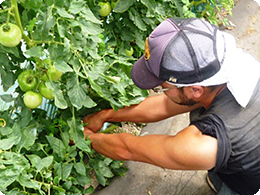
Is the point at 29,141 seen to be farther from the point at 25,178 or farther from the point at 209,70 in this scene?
the point at 209,70

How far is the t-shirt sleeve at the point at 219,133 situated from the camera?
1.39 meters

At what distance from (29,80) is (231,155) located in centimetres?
93

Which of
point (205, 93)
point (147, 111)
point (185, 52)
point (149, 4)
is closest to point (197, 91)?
point (205, 93)

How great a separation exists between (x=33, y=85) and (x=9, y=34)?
28cm

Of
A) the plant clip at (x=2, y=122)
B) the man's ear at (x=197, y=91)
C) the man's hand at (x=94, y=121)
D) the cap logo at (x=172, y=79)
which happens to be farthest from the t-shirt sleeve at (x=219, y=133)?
the plant clip at (x=2, y=122)

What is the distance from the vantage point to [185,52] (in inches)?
53.5

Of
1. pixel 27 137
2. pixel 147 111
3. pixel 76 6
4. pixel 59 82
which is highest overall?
pixel 76 6

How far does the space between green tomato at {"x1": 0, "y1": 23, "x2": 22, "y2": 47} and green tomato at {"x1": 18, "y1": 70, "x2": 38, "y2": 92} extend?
0.65 feet

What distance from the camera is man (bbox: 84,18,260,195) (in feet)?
4.52

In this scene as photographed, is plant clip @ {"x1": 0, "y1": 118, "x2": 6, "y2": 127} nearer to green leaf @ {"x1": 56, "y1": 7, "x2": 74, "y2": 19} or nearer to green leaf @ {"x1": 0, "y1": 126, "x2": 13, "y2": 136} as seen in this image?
green leaf @ {"x1": 0, "y1": 126, "x2": 13, "y2": 136}

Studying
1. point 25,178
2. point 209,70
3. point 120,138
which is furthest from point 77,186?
point 209,70

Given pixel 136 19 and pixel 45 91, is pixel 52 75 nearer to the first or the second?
pixel 45 91

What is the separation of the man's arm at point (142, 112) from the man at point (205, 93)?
35cm

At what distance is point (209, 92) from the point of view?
151 centimetres
